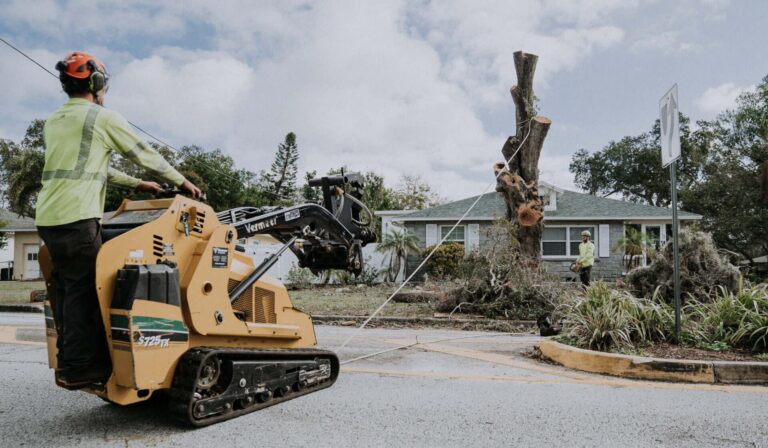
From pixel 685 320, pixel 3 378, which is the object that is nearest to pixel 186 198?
pixel 3 378

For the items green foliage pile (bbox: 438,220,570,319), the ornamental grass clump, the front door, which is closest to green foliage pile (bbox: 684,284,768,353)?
the ornamental grass clump

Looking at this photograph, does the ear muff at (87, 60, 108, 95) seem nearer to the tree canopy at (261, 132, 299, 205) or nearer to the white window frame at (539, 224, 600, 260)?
the white window frame at (539, 224, 600, 260)

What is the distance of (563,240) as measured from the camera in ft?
80.7

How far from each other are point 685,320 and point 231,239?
18.5 ft

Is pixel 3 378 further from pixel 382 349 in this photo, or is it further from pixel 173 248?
pixel 382 349

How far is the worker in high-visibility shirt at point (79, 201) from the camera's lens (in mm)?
3420

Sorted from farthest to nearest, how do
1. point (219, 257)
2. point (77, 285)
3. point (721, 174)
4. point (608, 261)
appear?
1. point (721, 174)
2. point (608, 261)
3. point (219, 257)
4. point (77, 285)

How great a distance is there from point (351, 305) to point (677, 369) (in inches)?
360

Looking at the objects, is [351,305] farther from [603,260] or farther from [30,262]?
[30,262]

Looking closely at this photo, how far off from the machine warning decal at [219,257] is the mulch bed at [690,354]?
14.9ft

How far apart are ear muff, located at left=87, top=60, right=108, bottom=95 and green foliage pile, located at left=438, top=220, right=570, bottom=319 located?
8.97 meters

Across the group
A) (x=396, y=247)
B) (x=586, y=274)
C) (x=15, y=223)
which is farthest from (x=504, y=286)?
(x=15, y=223)

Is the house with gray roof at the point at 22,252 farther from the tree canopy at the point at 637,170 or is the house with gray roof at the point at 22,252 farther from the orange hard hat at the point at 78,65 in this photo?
the tree canopy at the point at 637,170

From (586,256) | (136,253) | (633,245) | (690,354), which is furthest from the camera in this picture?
(633,245)
